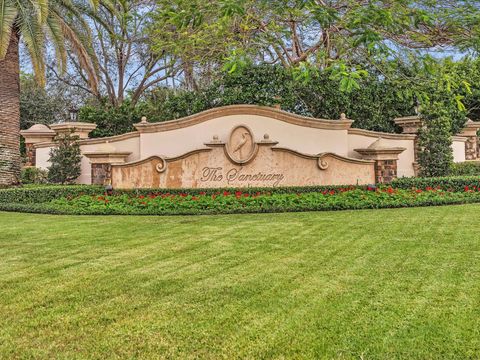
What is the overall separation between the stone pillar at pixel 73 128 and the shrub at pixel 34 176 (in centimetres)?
159

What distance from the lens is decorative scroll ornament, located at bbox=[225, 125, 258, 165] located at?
12578 millimetres

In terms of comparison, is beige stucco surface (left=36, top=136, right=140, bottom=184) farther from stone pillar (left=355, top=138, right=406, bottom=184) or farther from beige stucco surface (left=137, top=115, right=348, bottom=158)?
stone pillar (left=355, top=138, right=406, bottom=184)

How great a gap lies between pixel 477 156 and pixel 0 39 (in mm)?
18519

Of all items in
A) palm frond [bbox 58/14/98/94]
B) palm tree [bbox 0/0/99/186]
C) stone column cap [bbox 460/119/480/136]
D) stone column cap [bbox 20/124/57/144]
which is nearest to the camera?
palm tree [bbox 0/0/99/186]

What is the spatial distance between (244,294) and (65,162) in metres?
12.6

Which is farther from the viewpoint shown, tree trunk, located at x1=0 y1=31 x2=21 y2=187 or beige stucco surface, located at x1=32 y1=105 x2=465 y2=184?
beige stucco surface, located at x1=32 y1=105 x2=465 y2=184

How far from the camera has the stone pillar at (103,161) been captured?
13078 mm

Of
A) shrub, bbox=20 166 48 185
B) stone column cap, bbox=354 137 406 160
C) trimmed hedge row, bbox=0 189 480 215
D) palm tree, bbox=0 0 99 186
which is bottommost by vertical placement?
trimmed hedge row, bbox=0 189 480 215

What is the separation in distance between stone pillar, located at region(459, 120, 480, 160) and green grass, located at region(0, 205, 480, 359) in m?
13.1

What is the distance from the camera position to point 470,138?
18.0 m

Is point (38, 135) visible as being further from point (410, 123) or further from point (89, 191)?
point (410, 123)

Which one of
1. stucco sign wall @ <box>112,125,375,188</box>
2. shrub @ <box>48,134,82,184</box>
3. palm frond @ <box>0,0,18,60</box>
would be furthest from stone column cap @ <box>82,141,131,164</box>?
palm frond @ <box>0,0,18,60</box>

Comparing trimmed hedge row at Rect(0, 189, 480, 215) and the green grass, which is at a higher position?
trimmed hedge row at Rect(0, 189, 480, 215)

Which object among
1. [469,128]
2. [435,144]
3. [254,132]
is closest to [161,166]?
[254,132]
